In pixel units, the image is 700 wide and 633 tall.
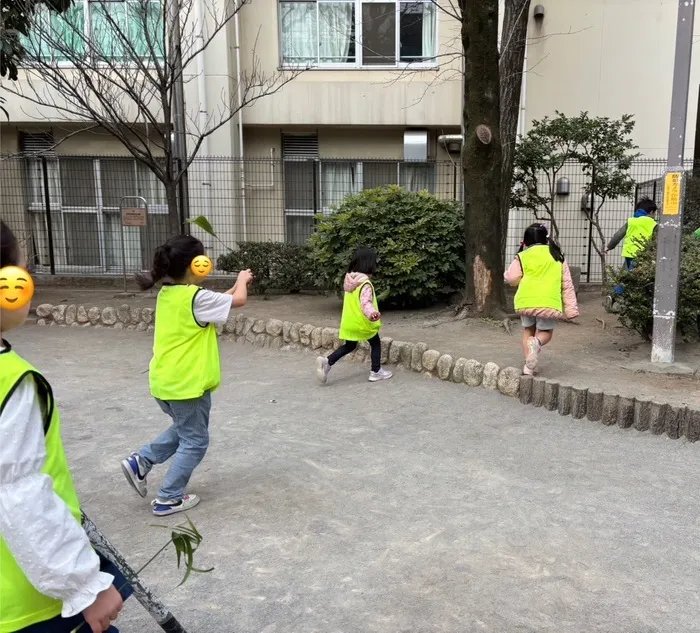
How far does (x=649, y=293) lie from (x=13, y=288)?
5911 mm

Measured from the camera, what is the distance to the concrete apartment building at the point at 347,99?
1220 centimetres

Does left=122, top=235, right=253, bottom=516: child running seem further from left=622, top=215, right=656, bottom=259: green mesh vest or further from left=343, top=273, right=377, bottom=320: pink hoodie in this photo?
left=622, top=215, right=656, bottom=259: green mesh vest

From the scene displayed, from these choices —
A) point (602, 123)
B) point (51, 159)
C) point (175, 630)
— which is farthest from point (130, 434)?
point (51, 159)

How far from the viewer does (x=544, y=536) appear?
332cm

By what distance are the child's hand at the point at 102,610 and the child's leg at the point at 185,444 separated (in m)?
A: 2.08

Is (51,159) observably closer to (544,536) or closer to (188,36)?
(188,36)

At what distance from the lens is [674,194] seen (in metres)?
5.44

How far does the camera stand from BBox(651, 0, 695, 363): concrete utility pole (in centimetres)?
532

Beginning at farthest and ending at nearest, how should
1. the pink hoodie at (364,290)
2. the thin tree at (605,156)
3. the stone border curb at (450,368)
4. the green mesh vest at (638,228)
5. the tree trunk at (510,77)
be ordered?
the thin tree at (605,156), the tree trunk at (510,77), the green mesh vest at (638,228), the pink hoodie at (364,290), the stone border curb at (450,368)

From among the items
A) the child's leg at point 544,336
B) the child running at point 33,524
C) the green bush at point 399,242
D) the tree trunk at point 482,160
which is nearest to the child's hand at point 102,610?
the child running at point 33,524

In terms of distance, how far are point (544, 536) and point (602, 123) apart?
833cm

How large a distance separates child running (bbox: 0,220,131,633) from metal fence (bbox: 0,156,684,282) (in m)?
10.6

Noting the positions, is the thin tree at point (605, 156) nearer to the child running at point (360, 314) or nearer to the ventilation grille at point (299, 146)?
the child running at point (360, 314)

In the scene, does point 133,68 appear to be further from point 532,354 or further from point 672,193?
point 672,193
